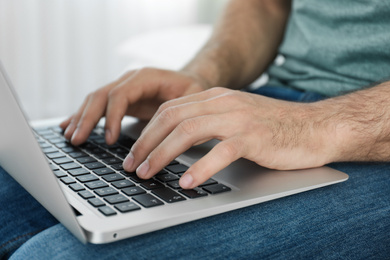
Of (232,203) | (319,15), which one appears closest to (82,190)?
(232,203)

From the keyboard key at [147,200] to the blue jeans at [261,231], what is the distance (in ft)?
0.11

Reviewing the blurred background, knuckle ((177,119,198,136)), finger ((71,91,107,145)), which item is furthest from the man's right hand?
the blurred background

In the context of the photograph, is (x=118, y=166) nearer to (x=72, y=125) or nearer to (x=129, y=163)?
(x=129, y=163)

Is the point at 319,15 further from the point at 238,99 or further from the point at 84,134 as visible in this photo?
the point at 84,134

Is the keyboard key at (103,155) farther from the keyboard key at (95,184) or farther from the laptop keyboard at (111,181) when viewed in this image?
the keyboard key at (95,184)

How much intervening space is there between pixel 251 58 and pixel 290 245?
74 centimetres

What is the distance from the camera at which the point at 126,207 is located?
528 millimetres

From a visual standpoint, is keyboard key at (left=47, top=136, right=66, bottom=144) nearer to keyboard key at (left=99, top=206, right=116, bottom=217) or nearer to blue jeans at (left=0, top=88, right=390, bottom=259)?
blue jeans at (left=0, top=88, right=390, bottom=259)

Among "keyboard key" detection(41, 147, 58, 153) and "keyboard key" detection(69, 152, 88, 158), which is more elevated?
"keyboard key" detection(69, 152, 88, 158)

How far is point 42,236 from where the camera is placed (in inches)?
21.5

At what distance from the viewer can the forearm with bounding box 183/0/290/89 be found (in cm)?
114

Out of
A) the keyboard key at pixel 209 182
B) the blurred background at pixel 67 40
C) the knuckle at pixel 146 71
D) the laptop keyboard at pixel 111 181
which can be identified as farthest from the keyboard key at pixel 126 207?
the blurred background at pixel 67 40

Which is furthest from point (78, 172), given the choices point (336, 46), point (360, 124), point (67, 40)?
point (67, 40)

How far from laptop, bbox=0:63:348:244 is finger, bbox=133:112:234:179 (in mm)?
19
